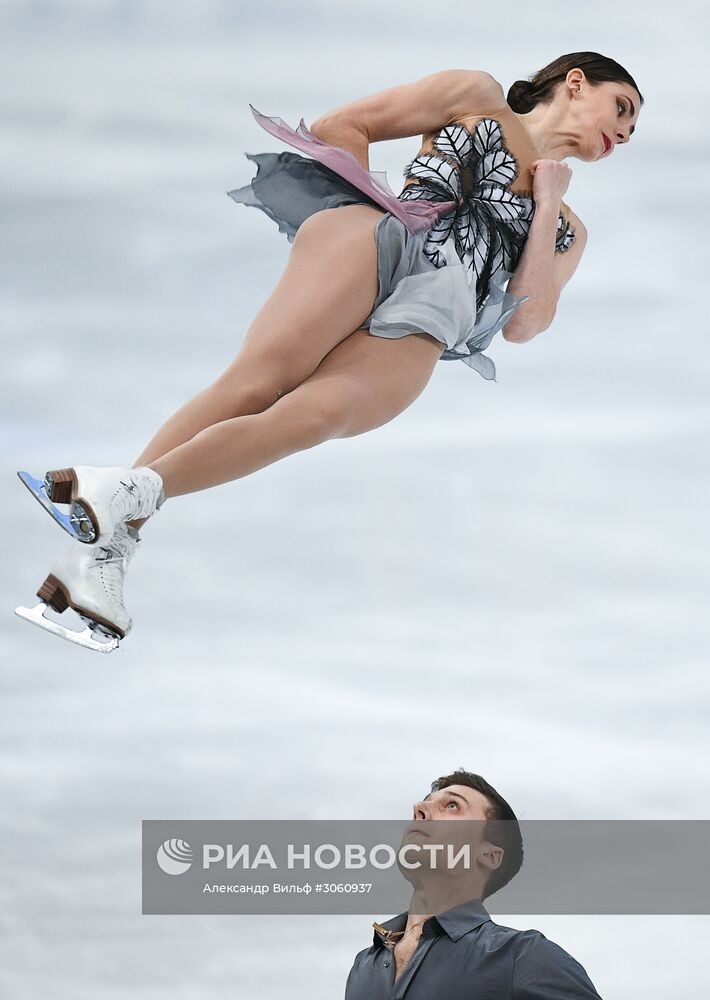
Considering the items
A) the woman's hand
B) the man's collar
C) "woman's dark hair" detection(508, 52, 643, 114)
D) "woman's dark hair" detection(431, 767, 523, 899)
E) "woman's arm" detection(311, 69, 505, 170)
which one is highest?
"woman's dark hair" detection(508, 52, 643, 114)

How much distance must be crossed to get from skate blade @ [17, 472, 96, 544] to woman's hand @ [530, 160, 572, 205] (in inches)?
56.9

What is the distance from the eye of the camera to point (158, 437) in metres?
2.90

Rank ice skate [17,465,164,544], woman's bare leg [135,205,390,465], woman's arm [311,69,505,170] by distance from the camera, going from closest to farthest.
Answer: ice skate [17,465,164,544]
woman's bare leg [135,205,390,465]
woman's arm [311,69,505,170]

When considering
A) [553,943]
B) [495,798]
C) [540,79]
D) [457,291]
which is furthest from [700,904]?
[540,79]

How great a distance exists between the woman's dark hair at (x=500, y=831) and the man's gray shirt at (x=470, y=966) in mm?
119

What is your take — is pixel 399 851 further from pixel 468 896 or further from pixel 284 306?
pixel 284 306

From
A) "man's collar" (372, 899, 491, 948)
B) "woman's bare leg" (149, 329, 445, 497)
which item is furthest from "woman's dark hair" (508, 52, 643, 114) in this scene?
"man's collar" (372, 899, 491, 948)

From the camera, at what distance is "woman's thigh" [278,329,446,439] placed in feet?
9.63

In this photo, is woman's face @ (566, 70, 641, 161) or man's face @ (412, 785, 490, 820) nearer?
man's face @ (412, 785, 490, 820)

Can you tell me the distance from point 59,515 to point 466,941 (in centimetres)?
123

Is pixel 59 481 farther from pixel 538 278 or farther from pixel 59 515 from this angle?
pixel 538 278

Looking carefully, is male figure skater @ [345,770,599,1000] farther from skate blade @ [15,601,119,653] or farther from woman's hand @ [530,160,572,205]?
woman's hand @ [530,160,572,205]

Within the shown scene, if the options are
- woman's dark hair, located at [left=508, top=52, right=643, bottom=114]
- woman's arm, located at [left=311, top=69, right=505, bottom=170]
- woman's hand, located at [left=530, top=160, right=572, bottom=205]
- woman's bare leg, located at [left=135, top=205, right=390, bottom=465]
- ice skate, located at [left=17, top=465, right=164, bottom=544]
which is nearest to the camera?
ice skate, located at [left=17, top=465, right=164, bottom=544]

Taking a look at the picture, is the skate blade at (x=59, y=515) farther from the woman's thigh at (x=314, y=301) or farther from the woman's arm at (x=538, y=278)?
the woman's arm at (x=538, y=278)
